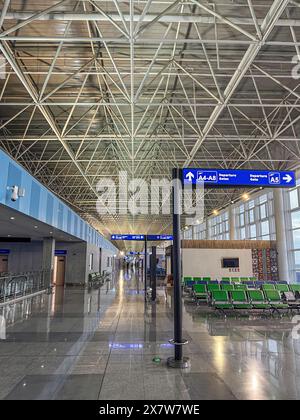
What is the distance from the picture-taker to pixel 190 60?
10.8m

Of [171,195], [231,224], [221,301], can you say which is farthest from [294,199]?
[171,195]

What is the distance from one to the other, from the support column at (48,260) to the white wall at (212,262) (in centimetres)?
929

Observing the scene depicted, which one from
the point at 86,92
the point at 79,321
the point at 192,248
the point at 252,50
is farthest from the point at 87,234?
the point at 252,50

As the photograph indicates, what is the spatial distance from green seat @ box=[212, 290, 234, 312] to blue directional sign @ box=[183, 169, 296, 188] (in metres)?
5.69

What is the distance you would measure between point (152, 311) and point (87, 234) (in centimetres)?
1630

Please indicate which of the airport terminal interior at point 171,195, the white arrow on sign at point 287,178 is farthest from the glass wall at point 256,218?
the white arrow on sign at point 287,178

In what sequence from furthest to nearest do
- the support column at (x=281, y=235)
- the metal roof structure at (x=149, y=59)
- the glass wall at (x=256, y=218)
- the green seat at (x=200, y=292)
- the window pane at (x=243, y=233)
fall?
the window pane at (x=243, y=233) < the glass wall at (x=256, y=218) < the support column at (x=281, y=235) < the green seat at (x=200, y=292) < the metal roof structure at (x=149, y=59)

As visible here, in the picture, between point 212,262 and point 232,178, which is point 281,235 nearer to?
point 212,262

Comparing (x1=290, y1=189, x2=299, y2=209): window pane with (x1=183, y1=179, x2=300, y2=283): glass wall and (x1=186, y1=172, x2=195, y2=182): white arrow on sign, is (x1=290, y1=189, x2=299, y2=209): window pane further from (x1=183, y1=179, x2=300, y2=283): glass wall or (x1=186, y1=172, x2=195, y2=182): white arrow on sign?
(x1=186, y1=172, x2=195, y2=182): white arrow on sign

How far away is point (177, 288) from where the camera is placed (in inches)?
233

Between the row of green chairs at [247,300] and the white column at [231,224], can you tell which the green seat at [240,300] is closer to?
the row of green chairs at [247,300]

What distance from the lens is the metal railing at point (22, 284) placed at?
1389 cm

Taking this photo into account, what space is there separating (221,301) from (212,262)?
11.1 meters
